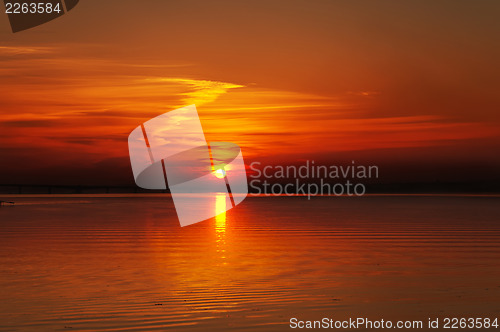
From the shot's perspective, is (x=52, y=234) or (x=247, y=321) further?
(x=52, y=234)

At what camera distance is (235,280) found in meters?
16.1

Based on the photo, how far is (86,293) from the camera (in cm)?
1431

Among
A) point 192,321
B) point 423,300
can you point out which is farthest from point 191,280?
point 423,300

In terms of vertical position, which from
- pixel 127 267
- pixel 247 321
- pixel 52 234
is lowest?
pixel 52 234

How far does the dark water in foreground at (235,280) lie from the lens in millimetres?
12164

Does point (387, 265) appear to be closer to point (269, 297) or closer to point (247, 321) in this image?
point (269, 297)

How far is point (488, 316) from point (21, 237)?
70.5 ft

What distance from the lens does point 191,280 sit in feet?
53.0

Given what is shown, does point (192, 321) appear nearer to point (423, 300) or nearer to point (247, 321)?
point (247, 321)

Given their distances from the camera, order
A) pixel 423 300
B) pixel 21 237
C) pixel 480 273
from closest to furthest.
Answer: pixel 423 300 < pixel 480 273 < pixel 21 237

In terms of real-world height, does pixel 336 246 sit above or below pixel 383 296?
below

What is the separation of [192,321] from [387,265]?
905 centimetres

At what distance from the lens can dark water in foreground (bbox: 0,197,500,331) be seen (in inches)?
479

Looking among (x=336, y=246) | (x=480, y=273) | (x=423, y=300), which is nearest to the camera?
(x=423, y=300)
